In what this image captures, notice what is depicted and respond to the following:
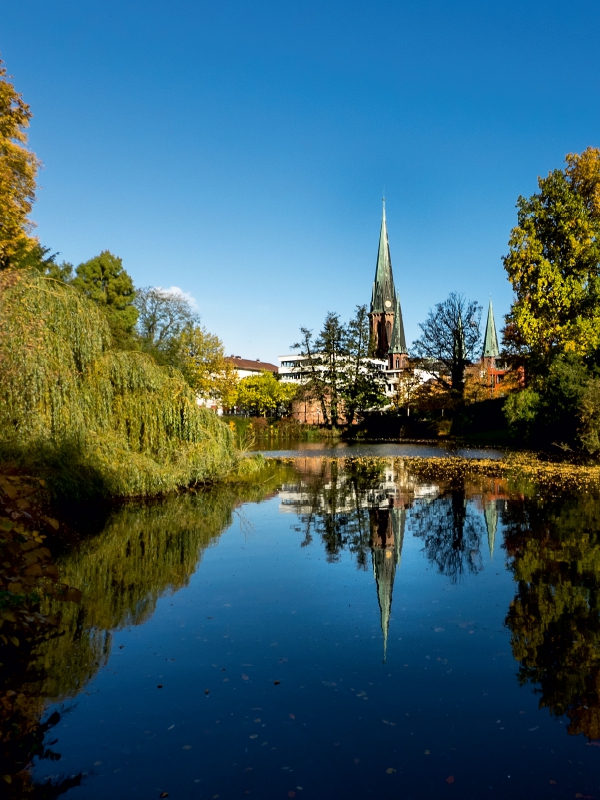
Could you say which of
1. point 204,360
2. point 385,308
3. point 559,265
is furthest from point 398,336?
point 559,265

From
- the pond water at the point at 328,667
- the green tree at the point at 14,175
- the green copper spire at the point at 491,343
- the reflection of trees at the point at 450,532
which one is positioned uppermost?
the green copper spire at the point at 491,343

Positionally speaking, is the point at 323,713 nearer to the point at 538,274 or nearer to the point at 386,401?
the point at 538,274

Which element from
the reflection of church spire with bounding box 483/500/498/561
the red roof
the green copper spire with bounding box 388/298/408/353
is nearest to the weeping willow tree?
the reflection of church spire with bounding box 483/500/498/561

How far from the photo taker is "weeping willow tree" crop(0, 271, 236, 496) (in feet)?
42.9

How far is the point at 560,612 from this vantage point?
7.16 m

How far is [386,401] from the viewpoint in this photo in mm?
61062

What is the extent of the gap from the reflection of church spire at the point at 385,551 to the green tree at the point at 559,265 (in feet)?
60.8

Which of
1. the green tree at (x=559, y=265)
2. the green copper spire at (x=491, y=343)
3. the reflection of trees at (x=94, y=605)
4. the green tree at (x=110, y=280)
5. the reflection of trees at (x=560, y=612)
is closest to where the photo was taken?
the reflection of trees at (x=94, y=605)

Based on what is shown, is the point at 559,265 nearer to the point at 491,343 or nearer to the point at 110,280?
the point at 110,280

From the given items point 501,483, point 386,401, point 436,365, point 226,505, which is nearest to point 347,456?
point 501,483

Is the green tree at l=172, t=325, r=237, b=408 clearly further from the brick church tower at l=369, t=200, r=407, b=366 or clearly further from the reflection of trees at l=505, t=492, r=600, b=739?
the reflection of trees at l=505, t=492, r=600, b=739

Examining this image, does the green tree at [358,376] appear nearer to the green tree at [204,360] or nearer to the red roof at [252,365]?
the green tree at [204,360]

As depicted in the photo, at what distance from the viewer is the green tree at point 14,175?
22.5 metres

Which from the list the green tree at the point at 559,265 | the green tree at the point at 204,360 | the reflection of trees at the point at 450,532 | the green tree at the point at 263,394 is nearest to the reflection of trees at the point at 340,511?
the reflection of trees at the point at 450,532
